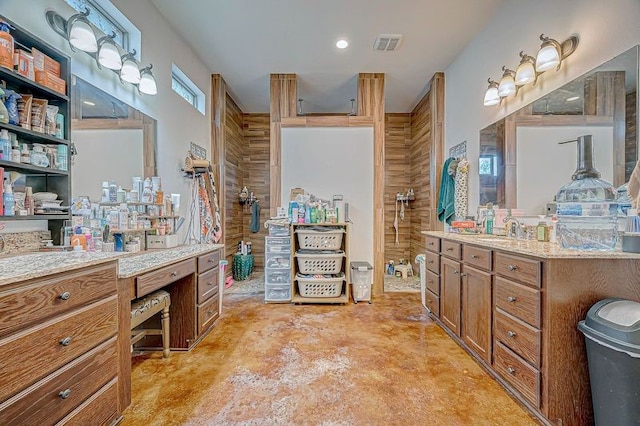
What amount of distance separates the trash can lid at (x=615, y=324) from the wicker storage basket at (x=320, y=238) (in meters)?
2.52

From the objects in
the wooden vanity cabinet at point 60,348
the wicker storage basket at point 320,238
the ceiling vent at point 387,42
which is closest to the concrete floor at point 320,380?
the wooden vanity cabinet at point 60,348

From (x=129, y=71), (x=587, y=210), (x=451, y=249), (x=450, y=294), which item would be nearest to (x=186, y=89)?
(x=129, y=71)

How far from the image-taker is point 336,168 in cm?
420

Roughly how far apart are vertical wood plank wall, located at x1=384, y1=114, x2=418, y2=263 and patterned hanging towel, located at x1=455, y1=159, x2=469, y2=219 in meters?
1.96

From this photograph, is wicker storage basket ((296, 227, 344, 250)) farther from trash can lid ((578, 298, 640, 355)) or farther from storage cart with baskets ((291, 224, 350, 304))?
trash can lid ((578, 298, 640, 355))

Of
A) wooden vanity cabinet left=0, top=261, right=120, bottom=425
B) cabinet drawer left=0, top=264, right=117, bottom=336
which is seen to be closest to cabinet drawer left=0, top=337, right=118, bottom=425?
wooden vanity cabinet left=0, top=261, right=120, bottom=425

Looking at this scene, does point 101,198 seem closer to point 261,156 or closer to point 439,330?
point 439,330

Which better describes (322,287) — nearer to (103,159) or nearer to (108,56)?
(103,159)

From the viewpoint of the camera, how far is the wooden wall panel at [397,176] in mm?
5672

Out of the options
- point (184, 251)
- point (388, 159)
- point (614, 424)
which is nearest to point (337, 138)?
point (388, 159)

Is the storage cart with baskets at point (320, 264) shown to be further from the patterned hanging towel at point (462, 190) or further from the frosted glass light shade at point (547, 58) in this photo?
the frosted glass light shade at point (547, 58)

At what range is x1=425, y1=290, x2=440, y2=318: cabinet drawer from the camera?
296 cm

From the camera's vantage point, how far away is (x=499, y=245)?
6.48 ft

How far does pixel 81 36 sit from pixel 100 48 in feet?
0.71
